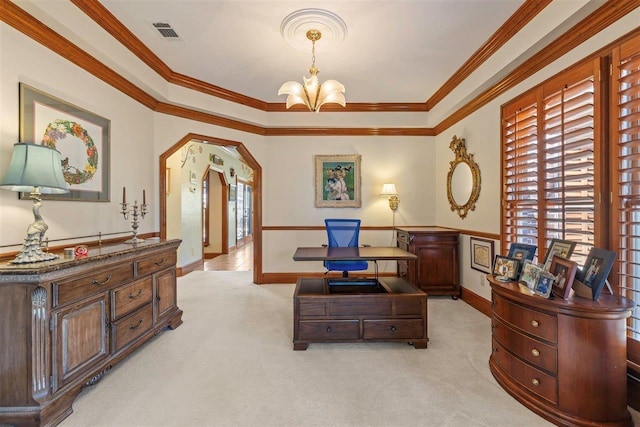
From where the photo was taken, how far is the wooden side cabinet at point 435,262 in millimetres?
4016

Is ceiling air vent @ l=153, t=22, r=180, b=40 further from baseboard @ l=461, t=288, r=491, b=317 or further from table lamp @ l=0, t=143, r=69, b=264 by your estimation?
baseboard @ l=461, t=288, r=491, b=317

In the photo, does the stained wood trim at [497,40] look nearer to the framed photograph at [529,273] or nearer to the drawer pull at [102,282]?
the framed photograph at [529,273]

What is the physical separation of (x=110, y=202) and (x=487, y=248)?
14.2 ft

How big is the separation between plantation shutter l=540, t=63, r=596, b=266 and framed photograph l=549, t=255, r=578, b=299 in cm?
30

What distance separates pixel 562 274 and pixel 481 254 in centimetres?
184

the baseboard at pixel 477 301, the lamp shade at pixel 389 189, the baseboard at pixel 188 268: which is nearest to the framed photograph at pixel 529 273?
the baseboard at pixel 477 301

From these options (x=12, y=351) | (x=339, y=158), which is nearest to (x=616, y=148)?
(x=339, y=158)

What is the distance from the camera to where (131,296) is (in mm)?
2395

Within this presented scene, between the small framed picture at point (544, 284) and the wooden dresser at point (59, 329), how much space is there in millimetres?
3003

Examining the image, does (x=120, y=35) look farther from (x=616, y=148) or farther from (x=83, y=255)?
(x=616, y=148)

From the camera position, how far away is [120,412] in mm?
1804

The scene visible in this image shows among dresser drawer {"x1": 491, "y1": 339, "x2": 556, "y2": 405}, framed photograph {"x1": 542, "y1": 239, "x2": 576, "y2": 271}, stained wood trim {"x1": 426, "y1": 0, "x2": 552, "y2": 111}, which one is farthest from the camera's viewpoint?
stained wood trim {"x1": 426, "y1": 0, "x2": 552, "y2": 111}

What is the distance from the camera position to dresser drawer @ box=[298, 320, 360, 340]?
2609mm

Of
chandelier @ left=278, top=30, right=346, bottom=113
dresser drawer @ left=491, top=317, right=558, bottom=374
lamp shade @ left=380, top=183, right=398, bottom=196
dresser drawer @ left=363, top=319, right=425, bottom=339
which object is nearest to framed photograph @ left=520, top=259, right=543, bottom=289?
dresser drawer @ left=491, top=317, right=558, bottom=374
